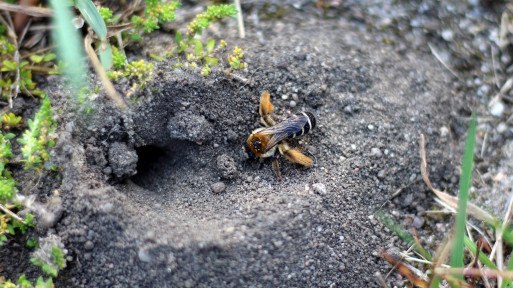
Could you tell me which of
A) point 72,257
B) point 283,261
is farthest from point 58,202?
point 283,261

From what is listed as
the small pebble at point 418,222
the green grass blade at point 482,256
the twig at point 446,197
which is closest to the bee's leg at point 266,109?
the twig at point 446,197

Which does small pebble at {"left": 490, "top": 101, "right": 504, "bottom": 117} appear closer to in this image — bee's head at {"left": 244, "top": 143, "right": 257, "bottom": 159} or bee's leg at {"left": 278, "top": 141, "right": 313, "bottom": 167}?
bee's leg at {"left": 278, "top": 141, "right": 313, "bottom": 167}

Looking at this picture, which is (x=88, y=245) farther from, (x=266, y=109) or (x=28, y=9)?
(x=28, y=9)

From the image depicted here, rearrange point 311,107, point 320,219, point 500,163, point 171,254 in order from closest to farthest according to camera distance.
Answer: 1. point 171,254
2. point 320,219
3. point 311,107
4. point 500,163

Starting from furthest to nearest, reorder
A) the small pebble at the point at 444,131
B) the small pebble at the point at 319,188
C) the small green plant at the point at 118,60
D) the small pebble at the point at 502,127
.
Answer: the small pebble at the point at 502,127, the small pebble at the point at 444,131, the small green plant at the point at 118,60, the small pebble at the point at 319,188

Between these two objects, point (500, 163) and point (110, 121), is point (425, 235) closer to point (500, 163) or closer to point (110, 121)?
point (500, 163)

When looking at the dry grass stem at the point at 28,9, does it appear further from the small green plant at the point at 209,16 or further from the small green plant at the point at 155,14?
the small green plant at the point at 209,16
